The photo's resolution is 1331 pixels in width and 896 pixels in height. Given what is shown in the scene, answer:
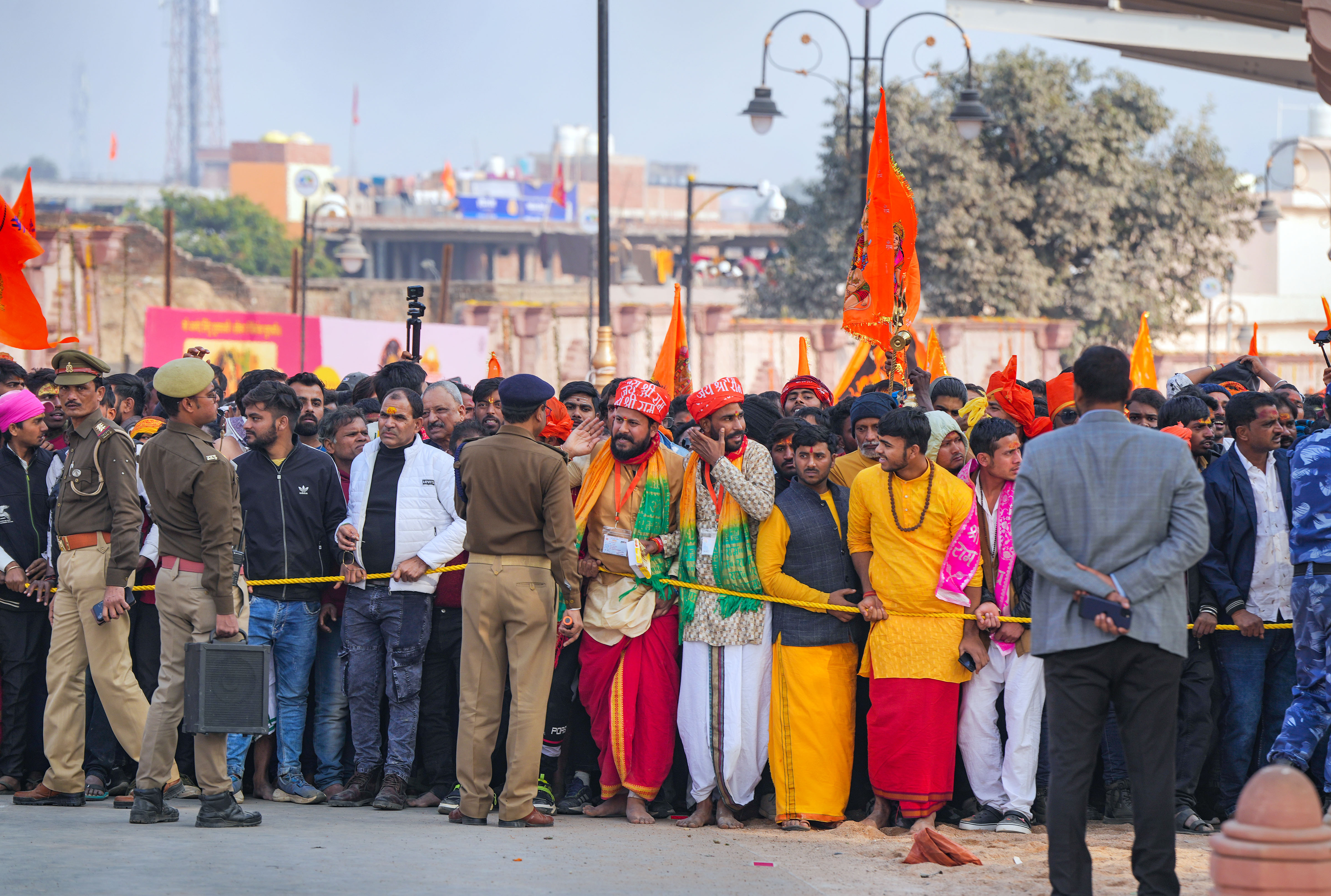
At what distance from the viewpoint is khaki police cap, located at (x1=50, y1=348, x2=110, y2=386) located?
6.53m

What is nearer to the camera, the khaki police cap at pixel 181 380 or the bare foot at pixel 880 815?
the khaki police cap at pixel 181 380

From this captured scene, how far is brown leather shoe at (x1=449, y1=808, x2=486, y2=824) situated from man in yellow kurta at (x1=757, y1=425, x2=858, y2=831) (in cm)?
136

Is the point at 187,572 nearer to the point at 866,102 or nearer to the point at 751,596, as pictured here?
the point at 751,596

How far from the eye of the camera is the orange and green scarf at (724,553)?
6660 mm

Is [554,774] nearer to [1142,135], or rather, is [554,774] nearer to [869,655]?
[869,655]

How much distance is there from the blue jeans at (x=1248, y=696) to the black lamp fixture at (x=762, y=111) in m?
15.6

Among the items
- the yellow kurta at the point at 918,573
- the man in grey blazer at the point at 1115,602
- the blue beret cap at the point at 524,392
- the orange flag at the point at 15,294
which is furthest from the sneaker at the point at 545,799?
the orange flag at the point at 15,294

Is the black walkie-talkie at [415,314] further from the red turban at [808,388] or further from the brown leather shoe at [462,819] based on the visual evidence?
the brown leather shoe at [462,819]

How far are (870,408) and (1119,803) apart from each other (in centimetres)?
226

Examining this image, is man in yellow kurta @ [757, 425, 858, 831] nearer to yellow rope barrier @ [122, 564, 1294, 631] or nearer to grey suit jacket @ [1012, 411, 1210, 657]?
A: yellow rope barrier @ [122, 564, 1294, 631]

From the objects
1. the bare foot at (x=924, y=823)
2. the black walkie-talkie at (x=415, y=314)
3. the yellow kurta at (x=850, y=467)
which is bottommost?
the bare foot at (x=924, y=823)

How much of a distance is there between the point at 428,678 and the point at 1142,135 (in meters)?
34.0

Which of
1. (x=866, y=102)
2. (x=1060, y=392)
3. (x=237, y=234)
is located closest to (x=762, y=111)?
(x=866, y=102)

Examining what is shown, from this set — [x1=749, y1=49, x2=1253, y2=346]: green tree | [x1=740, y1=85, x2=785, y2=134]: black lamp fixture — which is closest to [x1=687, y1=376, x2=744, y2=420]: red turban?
[x1=740, y1=85, x2=785, y2=134]: black lamp fixture
